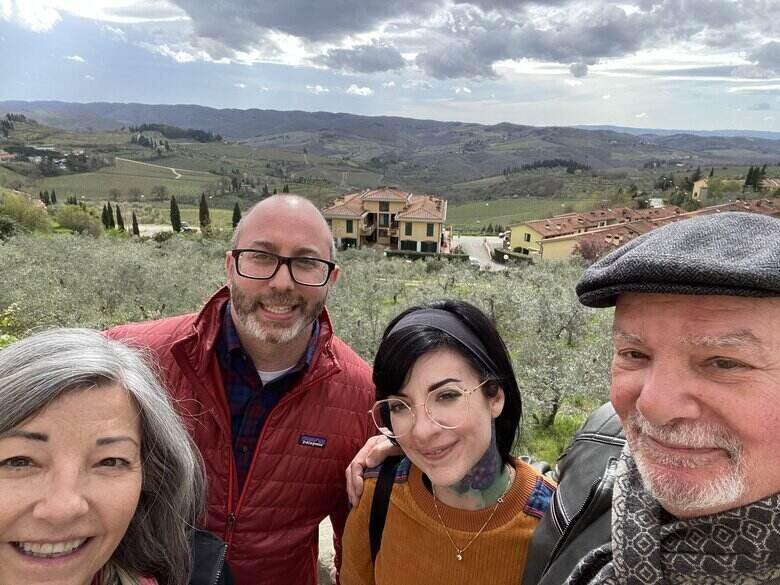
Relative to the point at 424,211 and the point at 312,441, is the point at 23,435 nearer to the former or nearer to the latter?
the point at 312,441

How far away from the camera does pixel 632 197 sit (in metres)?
84.0

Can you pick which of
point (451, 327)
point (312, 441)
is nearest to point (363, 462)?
point (312, 441)

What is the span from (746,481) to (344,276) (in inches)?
765

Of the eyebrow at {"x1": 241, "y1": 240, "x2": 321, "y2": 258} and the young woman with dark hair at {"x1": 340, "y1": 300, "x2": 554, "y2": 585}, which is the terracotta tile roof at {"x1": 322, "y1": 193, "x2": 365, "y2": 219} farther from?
the young woman with dark hair at {"x1": 340, "y1": 300, "x2": 554, "y2": 585}

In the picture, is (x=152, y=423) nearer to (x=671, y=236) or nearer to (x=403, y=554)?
(x=403, y=554)

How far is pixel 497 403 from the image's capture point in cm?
201

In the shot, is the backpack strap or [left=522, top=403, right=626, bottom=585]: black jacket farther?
the backpack strap

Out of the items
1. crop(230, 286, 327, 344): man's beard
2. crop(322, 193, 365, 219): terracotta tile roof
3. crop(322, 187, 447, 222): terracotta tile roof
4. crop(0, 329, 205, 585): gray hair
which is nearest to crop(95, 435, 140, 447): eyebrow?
crop(0, 329, 205, 585): gray hair

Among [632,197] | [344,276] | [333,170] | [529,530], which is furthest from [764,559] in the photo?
[333,170]

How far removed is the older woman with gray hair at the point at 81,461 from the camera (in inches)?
52.9

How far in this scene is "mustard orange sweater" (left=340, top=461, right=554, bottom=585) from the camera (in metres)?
1.85

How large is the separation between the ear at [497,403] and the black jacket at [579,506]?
0.94ft

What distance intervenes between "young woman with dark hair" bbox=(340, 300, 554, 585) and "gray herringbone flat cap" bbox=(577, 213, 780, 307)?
0.71 metres

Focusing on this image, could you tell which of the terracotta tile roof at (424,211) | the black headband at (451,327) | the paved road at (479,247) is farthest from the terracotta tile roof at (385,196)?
the black headband at (451,327)
